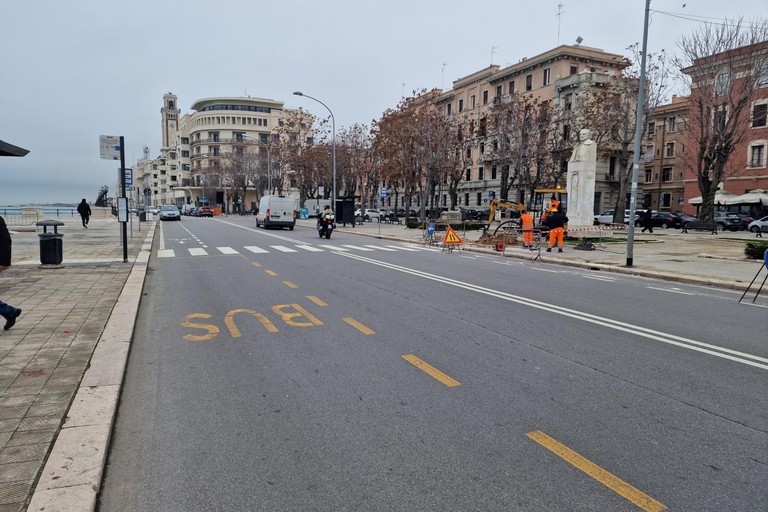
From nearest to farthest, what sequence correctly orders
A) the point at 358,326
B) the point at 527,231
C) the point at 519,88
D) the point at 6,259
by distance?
the point at 6,259 → the point at 358,326 → the point at 527,231 → the point at 519,88

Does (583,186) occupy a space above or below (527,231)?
above

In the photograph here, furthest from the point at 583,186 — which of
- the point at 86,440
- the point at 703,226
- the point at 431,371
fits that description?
the point at 86,440

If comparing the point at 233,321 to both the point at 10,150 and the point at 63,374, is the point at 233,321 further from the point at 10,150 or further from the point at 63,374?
the point at 10,150

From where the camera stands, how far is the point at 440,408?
13.8 ft

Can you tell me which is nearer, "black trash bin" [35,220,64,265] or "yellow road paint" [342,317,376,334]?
"yellow road paint" [342,317,376,334]

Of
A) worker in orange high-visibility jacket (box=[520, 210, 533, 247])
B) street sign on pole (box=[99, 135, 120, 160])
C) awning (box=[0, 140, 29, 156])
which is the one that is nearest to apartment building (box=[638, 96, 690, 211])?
worker in orange high-visibility jacket (box=[520, 210, 533, 247])

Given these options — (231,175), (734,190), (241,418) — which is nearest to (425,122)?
(734,190)

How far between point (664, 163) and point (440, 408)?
67.1 m

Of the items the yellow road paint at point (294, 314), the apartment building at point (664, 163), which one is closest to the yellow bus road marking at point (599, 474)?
the yellow road paint at point (294, 314)

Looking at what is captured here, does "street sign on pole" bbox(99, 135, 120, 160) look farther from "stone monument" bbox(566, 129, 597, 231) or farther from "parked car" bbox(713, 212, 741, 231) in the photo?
"parked car" bbox(713, 212, 741, 231)

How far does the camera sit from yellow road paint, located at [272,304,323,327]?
7.20 m

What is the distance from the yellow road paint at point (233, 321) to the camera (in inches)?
269

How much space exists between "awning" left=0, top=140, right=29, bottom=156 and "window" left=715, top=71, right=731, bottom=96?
35610mm

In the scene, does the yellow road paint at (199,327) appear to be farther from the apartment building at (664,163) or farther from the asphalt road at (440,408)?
the apartment building at (664,163)
